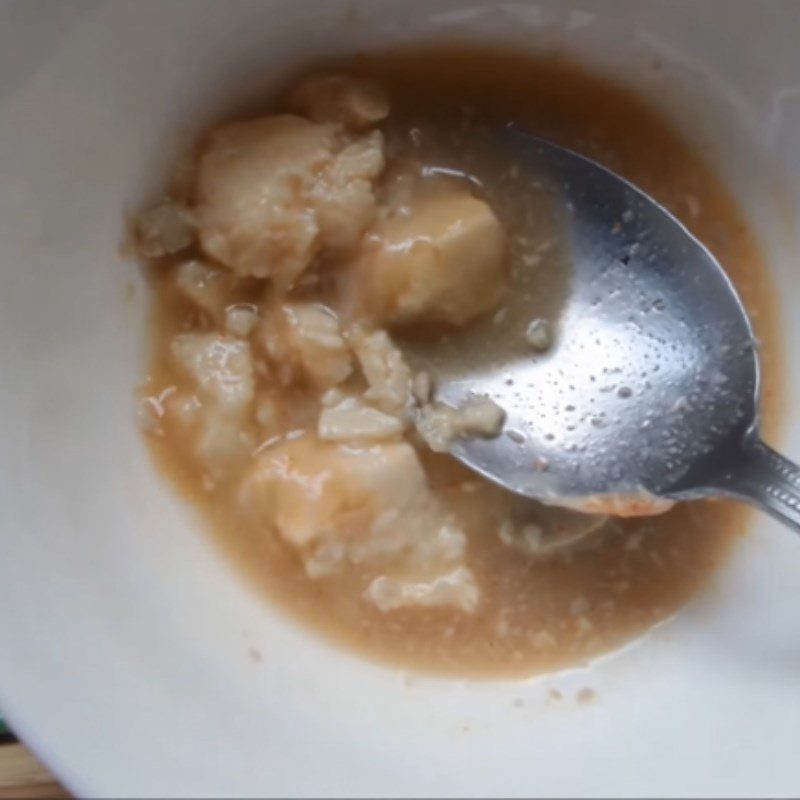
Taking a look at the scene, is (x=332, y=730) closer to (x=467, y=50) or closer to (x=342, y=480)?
(x=342, y=480)

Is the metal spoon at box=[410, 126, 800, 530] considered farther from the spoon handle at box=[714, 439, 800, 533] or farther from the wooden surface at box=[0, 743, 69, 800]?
the wooden surface at box=[0, 743, 69, 800]

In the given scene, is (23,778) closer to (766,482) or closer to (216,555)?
(216,555)

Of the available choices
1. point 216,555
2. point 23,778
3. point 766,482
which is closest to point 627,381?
point 766,482

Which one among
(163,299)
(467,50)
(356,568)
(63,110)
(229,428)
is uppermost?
(467,50)

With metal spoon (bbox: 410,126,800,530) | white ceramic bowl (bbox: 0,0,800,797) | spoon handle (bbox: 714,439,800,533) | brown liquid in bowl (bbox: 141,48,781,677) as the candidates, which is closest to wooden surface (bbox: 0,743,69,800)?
white ceramic bowl (bbox: 0,0,800,797)

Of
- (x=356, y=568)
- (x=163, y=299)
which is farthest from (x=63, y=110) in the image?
(x=356, y=568)

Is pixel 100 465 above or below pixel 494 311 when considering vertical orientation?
below

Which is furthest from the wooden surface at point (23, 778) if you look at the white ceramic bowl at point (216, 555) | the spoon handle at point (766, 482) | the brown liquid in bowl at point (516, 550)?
the spoon handle at point (766, 482)
